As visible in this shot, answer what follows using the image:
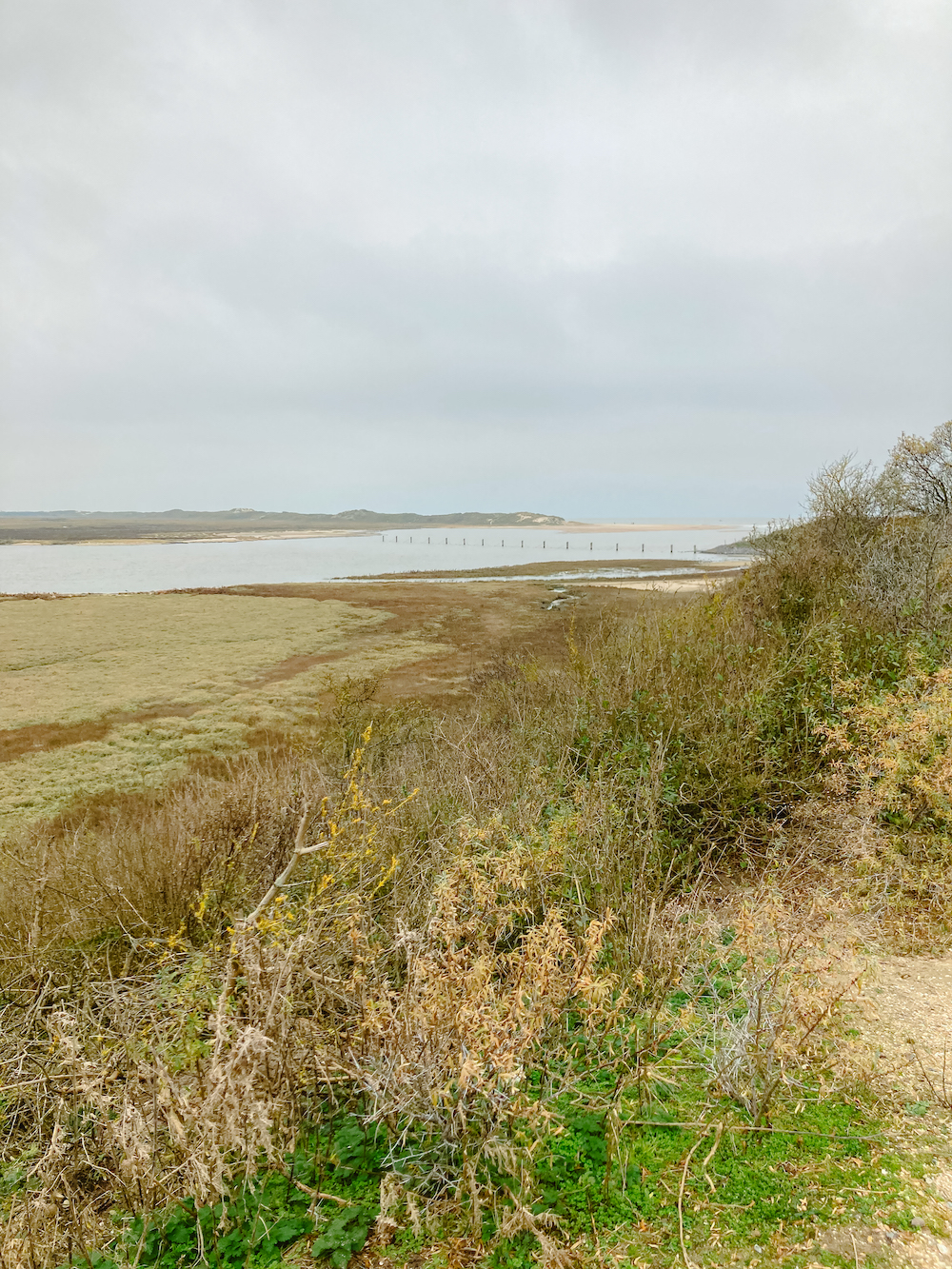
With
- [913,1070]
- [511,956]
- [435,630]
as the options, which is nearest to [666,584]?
[435,630]

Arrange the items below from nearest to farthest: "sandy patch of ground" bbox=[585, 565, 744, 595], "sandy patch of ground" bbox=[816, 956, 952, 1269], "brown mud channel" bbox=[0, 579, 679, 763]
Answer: "sandy patch of ground" bbox=[816, 956, 952, 1269] < "brown mud channel" bbox=[0, 579, 679, 763] < "sandy patch of ground" bbox=[585, 565, 744, 595]

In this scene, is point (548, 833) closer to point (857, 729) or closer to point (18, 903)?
point (857, 729)

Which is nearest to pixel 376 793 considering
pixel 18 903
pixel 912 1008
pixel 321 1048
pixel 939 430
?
pixel 18 903

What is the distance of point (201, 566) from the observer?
90562mm

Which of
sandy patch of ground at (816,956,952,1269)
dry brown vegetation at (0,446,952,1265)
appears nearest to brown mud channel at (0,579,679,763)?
dry brown vegetation at (0,446,952,1265)

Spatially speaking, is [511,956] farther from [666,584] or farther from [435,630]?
[666,584]

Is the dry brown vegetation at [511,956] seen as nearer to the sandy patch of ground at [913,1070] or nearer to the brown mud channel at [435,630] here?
the sandy patch of ground at [913,1070]

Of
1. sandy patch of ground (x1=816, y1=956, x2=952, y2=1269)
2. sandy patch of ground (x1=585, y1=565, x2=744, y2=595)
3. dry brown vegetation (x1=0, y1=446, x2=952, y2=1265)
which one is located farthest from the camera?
sandy patch of ground (x1=585, y1=565, x2=744, y2=595)

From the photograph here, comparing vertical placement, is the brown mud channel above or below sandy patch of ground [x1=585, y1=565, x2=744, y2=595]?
below

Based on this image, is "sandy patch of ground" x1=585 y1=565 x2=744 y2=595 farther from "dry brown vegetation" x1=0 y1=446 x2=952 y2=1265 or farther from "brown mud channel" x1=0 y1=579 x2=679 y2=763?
"dry brown vegetation" x1=0 y1=446 x2=952 y2=1265

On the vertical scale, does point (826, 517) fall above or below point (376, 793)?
above

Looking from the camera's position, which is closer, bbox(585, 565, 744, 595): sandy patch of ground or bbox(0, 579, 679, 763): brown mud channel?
bbox(0, 579, 679, 763): brown mud channel

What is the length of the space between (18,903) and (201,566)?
9201 cm

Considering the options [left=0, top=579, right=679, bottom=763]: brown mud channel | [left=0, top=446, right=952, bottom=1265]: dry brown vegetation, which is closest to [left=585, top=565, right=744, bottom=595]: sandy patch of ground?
[left=0, top=579, right=679, bottom=763]: brown mud channel
